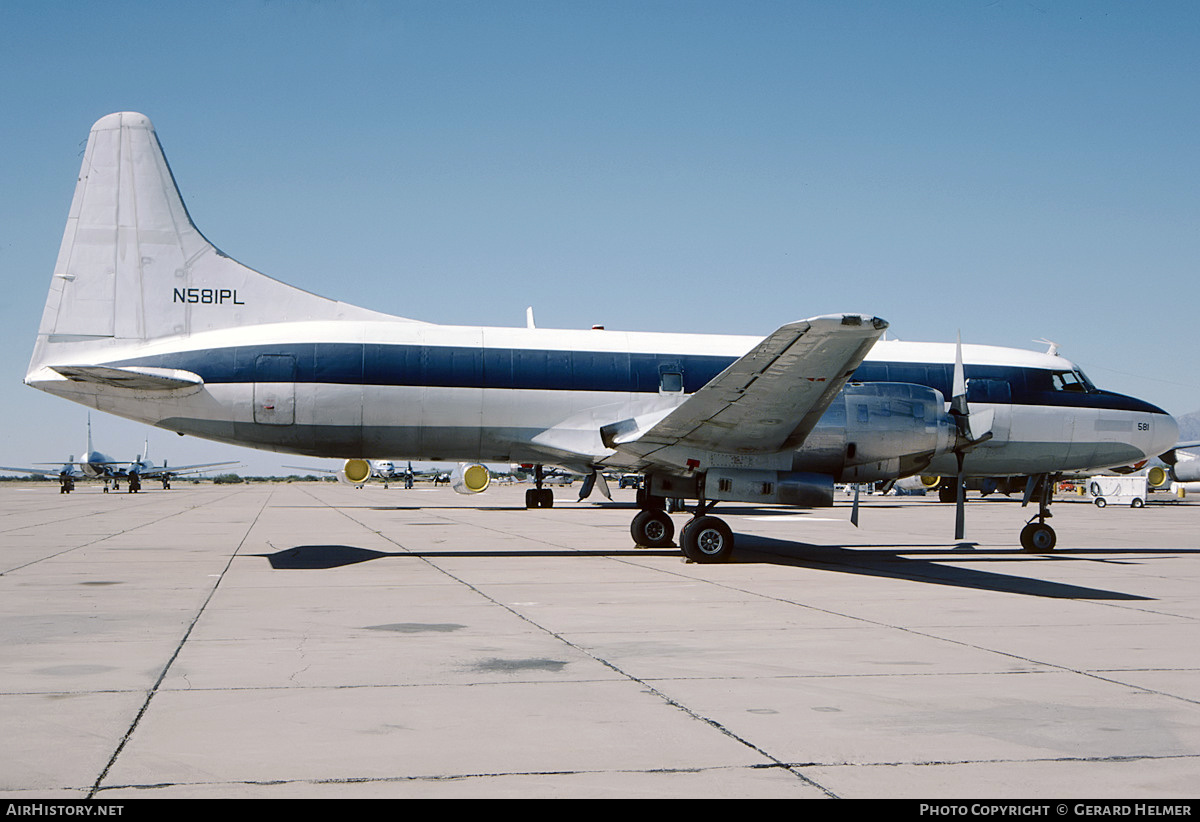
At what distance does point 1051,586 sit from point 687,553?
5388mm

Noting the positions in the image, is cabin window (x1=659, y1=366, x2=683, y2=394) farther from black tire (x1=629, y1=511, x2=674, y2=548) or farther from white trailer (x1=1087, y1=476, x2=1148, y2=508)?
white trailer (x1=1087, y1=476, x2=1148, y2=508)

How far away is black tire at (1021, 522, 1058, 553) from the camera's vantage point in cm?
1848

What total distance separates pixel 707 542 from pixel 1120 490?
46.2m

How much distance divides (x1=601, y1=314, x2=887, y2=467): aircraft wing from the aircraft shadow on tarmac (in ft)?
7.62

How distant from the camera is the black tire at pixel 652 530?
1858 centimetres

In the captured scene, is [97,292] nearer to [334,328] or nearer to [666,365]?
[334,328]

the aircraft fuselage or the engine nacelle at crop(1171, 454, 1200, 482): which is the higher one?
the aircraft fuselage

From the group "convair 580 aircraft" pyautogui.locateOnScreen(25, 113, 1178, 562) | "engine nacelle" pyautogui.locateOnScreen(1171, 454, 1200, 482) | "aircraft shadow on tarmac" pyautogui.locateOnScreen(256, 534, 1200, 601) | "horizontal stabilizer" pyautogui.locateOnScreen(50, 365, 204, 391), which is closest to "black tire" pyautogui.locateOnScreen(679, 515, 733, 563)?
"convair 580 aircraft" pyautogui.locateOnScreen(25, 113, 1178, 562)

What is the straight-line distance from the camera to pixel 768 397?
13469 millimetres

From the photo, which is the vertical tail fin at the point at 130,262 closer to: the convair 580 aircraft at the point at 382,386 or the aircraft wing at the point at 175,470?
the convair 580 aircraft at the point at 382,386

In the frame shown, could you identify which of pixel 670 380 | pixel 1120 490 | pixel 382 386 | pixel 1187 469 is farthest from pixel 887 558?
pixel 1187 469

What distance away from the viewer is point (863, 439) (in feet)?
50.9

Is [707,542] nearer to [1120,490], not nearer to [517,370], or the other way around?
[517,370]

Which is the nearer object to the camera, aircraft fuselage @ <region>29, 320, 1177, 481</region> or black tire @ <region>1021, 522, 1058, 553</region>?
aircraft fuselage @ <region>29, 320, 1177, 481</region>
